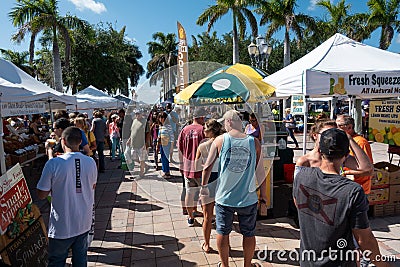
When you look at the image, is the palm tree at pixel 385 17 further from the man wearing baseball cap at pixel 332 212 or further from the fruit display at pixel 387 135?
the man wearing baseball cap at pixel 332 212

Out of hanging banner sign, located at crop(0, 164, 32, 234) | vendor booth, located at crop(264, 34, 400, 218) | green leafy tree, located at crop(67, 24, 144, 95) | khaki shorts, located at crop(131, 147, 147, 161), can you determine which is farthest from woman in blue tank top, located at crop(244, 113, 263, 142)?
green leafy tree, located at crop(67, 24, 144, 95)

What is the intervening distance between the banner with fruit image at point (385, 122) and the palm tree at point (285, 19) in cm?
1222

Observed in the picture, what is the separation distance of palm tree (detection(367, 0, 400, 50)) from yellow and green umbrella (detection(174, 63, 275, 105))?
776 inches

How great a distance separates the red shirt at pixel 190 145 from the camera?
3.74 meters

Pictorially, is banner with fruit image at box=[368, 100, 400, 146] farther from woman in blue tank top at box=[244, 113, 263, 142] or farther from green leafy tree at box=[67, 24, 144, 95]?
green leafy tree at box=[67, 24, 144, 95]

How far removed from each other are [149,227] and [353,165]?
2.83 metres

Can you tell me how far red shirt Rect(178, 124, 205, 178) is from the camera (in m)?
3.74

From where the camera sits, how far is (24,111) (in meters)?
4.19

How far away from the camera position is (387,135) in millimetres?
5938

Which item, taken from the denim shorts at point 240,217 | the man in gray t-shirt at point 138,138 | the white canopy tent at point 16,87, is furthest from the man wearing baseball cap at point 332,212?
the man in gray t-shirt at point 138,138

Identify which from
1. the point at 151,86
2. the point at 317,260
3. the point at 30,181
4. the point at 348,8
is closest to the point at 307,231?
the point at 317,260

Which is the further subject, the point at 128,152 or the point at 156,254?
the point at 128,152

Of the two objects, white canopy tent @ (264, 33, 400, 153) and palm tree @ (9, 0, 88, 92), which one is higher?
palm tree @ (9, 0, 88, 92)

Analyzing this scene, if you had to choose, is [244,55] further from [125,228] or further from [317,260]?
[317,260]
